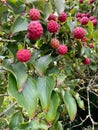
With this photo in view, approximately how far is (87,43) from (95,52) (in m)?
0.27

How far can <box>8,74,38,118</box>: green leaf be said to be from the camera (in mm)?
931

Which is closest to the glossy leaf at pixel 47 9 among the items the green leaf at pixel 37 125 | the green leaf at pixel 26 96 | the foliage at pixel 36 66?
the foliage at pixel 36 66

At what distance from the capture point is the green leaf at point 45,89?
969mm

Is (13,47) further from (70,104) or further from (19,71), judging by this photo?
(70,104)

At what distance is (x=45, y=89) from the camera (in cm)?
99

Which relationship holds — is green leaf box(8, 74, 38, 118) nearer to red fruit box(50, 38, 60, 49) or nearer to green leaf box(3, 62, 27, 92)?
green leaf box(3, 62, 27, 92)

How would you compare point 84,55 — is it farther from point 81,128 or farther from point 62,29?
point 81,128

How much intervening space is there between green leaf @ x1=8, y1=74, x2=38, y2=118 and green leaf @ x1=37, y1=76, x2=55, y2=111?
29 mm

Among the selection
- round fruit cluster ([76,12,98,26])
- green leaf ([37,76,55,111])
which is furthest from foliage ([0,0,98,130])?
round fruit cluster ([76,12,98,26])

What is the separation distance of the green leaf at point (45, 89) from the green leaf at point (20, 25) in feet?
0.58

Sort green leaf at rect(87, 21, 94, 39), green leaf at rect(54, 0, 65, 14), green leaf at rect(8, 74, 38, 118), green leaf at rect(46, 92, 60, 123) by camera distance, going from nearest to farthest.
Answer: green leaf at rect(8, 74, 38, 118), green leaf at rect(46, 92, 60, 123), green leaf at rect(54, 0, 65, 14), green leaf at rect(87, 21, 94, 39)

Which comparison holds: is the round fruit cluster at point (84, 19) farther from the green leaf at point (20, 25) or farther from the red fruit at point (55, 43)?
the green leaf at point (20, 25)

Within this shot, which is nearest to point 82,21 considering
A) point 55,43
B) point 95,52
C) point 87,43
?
point 87,43

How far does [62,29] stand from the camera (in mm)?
1213
